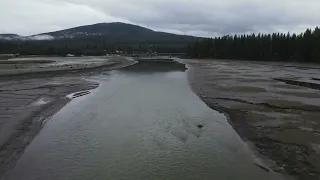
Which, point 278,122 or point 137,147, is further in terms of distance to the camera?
point 278,122

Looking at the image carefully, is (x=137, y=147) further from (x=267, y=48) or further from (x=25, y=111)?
(x=267, y=48)

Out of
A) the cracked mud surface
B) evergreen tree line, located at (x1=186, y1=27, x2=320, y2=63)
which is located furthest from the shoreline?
evergreen tree line, located at (x1=186, y1=27, x2=320, y2=63)

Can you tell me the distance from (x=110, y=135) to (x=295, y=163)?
31.8 feet

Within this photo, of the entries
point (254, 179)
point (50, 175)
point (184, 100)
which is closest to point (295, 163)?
point (254, 179)

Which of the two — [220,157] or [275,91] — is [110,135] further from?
[275,91]

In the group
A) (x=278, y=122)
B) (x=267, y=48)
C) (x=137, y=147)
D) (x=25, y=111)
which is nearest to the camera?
(x=137, y=147)

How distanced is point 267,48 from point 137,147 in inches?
4727

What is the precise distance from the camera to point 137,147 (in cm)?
1703

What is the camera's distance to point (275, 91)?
36125mm

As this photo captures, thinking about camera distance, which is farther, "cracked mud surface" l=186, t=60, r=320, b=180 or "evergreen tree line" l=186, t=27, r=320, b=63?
"evergreen tree line" l=186, t=27, r=320, b=63

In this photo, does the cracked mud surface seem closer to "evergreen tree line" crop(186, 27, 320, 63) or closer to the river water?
the river water

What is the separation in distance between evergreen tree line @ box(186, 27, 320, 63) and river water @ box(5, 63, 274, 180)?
96.5 m

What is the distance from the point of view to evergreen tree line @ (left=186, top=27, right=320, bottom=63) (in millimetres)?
112931

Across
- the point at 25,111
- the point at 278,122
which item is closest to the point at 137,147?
the point at 278,122
